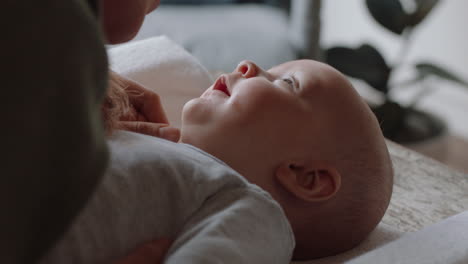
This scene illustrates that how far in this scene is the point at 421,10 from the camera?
190 centimetres

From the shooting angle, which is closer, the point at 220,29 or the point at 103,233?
the point at 103,233

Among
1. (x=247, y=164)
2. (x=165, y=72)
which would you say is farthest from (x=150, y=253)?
(x=165, y=72)

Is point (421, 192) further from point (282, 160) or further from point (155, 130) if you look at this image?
point (155, 130)

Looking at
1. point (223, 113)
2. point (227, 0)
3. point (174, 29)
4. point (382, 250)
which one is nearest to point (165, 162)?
point (223, 113)

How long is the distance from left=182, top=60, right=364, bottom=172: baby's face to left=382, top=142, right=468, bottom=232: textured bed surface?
239 mm

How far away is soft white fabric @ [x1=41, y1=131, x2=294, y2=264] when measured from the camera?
22.9 inches

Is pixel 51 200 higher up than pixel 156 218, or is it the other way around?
pixel 51 200

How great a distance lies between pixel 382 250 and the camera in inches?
27.8

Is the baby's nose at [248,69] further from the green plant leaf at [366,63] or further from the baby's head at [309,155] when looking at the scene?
the green plant leaf at [366,63]

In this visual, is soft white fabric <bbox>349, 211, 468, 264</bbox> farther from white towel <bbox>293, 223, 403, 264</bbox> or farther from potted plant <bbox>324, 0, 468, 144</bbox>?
potted plant <bbox>324, 0, 468, 144</bbox>

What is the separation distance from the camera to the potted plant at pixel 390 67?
6.35 feet

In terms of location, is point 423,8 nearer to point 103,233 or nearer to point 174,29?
point 174,29

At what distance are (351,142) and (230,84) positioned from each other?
0.20 metres

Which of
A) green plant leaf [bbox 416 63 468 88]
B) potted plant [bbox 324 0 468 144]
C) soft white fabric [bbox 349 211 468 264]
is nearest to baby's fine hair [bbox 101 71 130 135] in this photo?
soft white fabric [bbox 349 211 468 264]
